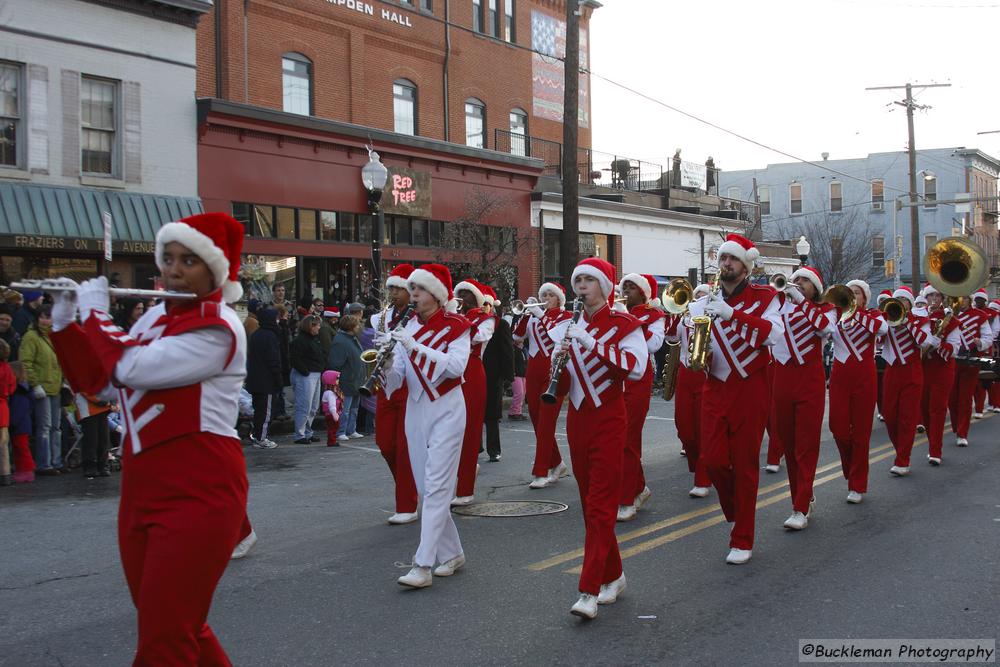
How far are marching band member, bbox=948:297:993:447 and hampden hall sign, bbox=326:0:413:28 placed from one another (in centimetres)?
1644

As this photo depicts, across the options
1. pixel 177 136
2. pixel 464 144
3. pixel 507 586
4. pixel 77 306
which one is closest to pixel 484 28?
pixel 464 144

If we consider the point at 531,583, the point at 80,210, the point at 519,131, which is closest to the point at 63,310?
the point at 531,583

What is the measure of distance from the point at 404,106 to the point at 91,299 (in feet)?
77.3

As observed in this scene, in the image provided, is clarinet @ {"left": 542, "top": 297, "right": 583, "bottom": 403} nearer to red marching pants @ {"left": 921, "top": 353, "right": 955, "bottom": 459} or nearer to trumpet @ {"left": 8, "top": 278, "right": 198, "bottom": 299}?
trumpet @ {"left": 8, "top": 278, "right": 198, "bottom": 299}

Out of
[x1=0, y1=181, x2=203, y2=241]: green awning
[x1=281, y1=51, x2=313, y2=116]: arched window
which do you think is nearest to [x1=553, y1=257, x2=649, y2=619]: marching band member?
[x1=0, y1=181, x2=203, y2=241]: green awning

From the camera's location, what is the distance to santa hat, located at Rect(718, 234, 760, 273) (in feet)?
24.4

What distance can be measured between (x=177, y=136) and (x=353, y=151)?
4.94 m

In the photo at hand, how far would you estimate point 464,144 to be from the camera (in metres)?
28.0

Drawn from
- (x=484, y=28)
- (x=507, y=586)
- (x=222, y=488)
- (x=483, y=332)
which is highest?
(x=484, y=28)

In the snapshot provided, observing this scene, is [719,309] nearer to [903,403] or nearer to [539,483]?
[539,483]

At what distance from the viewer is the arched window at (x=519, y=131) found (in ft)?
100

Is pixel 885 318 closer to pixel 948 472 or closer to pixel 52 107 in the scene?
pixel 948 472

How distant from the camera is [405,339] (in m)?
6.82

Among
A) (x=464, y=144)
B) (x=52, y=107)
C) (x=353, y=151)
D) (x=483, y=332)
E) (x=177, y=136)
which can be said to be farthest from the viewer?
(x=464, y=144)
